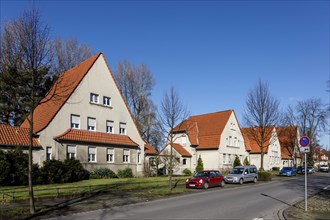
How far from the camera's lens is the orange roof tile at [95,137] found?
28.3m

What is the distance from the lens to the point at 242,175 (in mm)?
30984

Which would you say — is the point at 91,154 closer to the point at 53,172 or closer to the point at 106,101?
the point at 53,172

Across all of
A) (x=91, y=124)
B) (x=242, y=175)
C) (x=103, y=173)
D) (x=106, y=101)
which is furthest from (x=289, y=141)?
(x=91, y=124)

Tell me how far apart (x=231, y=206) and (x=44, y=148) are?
17.6 metres

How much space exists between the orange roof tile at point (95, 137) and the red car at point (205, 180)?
1003 centimetres

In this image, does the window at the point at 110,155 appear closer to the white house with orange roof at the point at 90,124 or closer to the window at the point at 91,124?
the white house with orange roof at the point at 90,124

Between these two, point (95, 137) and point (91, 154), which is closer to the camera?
point (91, 154)

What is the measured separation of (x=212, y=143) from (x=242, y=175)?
59.0 ft

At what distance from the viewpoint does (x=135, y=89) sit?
5644 centimetres

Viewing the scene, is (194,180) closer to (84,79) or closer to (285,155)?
(84,79)

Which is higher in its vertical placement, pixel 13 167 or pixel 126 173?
pixel 13 167

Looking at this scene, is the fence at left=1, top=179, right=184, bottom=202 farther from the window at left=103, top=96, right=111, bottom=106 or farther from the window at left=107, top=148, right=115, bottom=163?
the window at left=103, top=96, right=111, bottom=106

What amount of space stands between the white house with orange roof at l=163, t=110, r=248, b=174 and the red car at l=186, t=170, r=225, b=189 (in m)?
19.0

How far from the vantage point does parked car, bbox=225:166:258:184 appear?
30.7m
